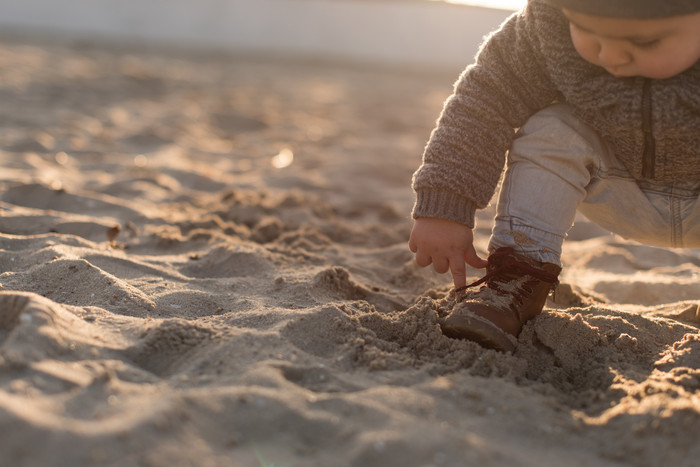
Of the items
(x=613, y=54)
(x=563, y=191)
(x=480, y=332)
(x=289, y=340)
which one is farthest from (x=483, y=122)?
(x=289, y=340)

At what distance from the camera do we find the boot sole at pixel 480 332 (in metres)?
1.36

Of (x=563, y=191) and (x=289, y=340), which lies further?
(x=563, y=191)

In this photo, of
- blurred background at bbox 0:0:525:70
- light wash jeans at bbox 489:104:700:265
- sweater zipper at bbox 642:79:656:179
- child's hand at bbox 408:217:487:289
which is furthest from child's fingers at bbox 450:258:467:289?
blurred background at bbox 0:0:525:70

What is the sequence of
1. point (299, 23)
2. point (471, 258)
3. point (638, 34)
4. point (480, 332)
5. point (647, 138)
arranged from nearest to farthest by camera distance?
point (638, 34) < point (480, 332) < point (647, 138) < point (471, 258) < point (299, 23)

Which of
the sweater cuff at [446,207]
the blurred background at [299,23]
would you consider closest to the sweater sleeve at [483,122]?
the sweater cuff at [446,207]

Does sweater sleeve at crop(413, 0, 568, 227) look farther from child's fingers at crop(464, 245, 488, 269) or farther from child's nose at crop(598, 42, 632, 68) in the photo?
child's nose at crop(598, 42, 632, 68)

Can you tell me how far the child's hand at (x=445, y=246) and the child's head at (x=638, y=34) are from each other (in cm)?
50

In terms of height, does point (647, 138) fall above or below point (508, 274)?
above

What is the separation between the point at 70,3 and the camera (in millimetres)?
14289

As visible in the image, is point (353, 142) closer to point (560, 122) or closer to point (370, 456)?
point (560, 122)

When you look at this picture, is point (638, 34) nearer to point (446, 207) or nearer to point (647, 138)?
point (647, 138)

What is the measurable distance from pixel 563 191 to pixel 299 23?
562 inches

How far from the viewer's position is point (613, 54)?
1280 mm

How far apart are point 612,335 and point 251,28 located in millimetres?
14563
